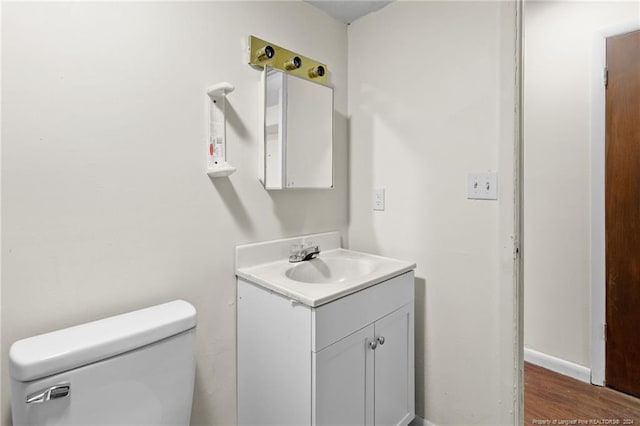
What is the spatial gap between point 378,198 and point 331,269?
44 centimetres

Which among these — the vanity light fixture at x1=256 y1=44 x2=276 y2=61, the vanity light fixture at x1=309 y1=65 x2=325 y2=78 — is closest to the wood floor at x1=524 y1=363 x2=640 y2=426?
the vanity light fixture at x1=309 y1=65 x2=325 y2=78

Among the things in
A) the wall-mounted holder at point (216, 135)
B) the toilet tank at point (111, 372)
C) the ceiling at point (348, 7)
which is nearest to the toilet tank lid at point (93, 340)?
the toilet tank at point (111, 372)

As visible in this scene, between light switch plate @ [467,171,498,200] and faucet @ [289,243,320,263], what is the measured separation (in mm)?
707

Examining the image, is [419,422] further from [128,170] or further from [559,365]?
[128,170]

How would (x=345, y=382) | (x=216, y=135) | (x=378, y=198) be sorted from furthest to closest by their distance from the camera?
(x=378, y=198), (x=216, y=135), (x=345, y=382)

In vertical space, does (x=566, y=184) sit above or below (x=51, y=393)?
above

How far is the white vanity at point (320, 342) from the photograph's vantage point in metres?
1.08

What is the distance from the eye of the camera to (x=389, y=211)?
1.66m

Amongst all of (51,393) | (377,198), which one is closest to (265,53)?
(377,198)

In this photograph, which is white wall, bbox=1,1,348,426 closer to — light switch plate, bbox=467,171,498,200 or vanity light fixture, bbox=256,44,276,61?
vanity light fixture, bbox=256,44,276,61

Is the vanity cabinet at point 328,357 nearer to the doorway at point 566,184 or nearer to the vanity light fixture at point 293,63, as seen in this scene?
the vanity light fixture at point 293,63

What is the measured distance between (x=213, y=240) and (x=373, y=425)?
0.95 m

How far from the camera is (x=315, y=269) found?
1554 mm

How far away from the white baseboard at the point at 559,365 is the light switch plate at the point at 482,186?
54.8 inches
